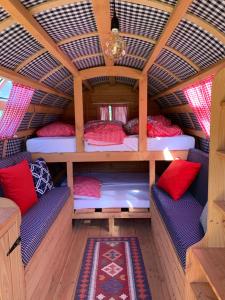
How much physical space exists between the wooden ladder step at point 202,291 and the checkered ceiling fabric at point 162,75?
6.68ft

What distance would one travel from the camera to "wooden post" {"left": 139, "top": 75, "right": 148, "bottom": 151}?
2926mm

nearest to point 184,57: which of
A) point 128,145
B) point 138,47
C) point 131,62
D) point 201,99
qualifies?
point 138,47

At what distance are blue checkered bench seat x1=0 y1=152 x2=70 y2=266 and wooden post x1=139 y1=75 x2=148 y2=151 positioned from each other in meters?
1.01

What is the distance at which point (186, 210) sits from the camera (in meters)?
2.26

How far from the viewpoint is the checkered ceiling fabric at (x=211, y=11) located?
4.13 feet

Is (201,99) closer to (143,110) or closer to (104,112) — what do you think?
(143,110)

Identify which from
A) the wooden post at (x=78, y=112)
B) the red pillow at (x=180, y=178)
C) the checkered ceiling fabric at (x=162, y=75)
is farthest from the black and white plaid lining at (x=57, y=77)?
the red pillow at (x=180, y=178)

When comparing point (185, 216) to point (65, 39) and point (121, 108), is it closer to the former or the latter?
point (65, 39)

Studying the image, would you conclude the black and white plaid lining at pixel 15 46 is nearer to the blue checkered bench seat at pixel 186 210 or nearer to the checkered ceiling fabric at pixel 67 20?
the checkered ceiling fabric at pixel 67 20

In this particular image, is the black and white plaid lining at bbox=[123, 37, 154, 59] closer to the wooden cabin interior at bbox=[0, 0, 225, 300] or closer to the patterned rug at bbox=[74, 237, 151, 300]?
the wooden cabin interior at bbox=[0, 0, 225, 300]

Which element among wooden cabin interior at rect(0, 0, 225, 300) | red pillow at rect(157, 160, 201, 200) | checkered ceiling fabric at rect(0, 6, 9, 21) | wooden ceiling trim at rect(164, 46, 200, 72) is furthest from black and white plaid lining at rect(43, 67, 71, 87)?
red pillow at rect(157, 160, 201, 200)

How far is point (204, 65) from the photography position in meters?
1.97

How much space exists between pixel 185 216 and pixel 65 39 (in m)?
1.66

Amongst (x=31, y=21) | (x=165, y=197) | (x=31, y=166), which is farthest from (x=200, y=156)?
(x=31, y=21)
